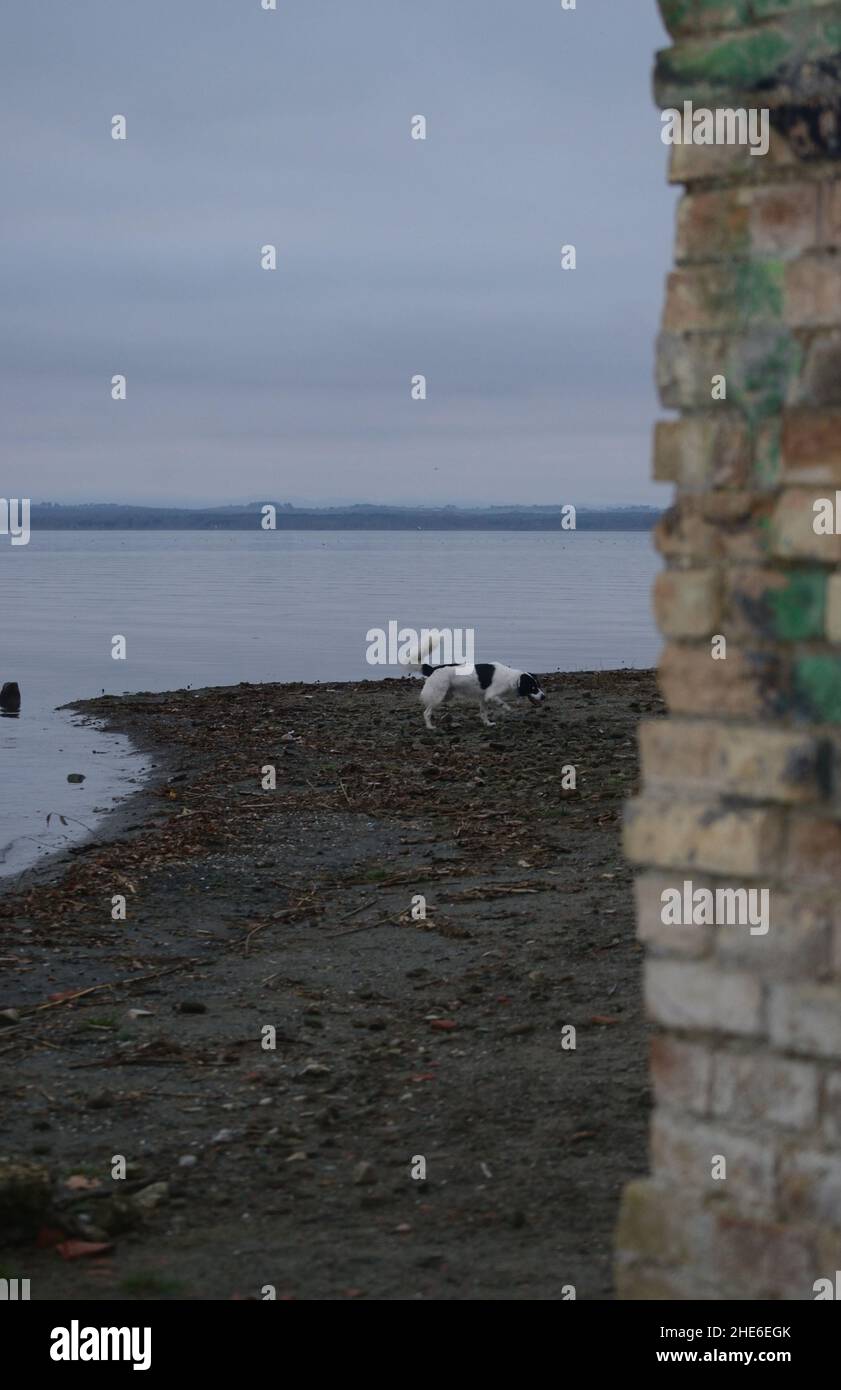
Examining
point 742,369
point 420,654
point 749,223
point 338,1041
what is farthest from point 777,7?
point 420,654

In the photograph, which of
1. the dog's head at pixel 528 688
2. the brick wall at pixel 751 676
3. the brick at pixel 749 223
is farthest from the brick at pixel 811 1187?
the dog's head at pixel 528 688

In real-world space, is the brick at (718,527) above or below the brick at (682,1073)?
above

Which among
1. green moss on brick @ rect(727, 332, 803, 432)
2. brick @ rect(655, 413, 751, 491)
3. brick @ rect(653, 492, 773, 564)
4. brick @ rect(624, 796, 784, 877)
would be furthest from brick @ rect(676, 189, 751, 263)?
brick @ rect(624, 796, 784, 877)

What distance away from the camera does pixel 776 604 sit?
363 cm

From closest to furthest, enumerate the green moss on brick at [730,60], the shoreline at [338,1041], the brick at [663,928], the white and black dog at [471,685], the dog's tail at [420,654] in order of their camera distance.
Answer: the green moss on brick at [730,60], the brick at [663,928], the shoreline at [338,1041], the white and black dog at [471,685], the dog's tail at [420,654]

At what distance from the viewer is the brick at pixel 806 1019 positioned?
3.57 metres

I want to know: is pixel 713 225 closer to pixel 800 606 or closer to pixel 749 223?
pixel 749 223

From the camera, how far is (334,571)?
298 feet

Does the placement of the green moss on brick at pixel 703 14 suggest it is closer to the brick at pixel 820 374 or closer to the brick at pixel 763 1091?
the brick at pixel 820 374

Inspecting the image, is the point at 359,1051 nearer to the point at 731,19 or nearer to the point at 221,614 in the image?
the point at 731,19

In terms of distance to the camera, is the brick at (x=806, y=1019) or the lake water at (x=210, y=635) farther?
the lake water at (x=210, y=635)

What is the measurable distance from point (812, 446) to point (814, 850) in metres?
0.99
